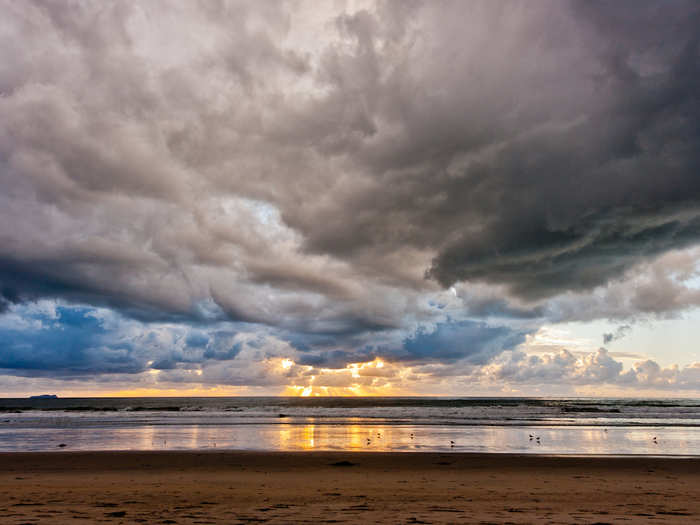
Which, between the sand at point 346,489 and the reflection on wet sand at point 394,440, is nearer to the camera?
the sand at point 346,489

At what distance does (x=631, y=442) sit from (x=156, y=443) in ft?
120

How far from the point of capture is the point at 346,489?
693 inches

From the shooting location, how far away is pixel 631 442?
3666 centimetres

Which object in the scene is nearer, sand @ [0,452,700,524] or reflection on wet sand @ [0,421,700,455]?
sand @ [0,452,700,524]

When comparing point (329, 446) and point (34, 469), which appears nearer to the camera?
point (34, 469)

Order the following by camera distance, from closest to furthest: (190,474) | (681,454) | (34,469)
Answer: (190,474) → (34,469) → (681,454)

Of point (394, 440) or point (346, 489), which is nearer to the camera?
point (346, 489)

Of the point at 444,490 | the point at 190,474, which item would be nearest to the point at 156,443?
the point at 190,474

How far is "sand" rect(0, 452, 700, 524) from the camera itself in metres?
13.2

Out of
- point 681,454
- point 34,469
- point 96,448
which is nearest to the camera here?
point 34,469

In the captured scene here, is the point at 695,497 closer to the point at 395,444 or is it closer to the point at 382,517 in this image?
the point at 382,517

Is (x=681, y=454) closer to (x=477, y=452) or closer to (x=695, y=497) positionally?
(x=477, y=452)

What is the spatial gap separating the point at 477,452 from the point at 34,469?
25150mm

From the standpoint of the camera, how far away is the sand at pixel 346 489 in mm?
13219
